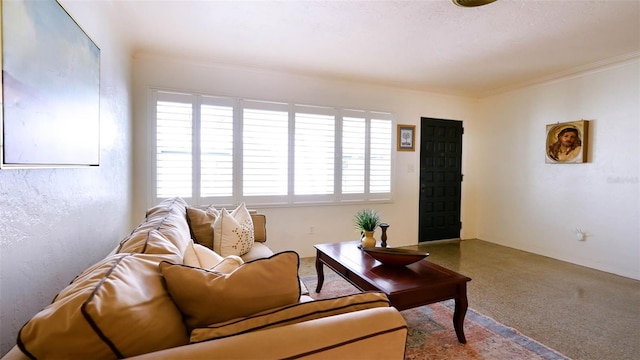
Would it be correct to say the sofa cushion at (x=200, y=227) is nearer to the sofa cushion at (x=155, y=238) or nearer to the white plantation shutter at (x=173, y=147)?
the sofa cushion at (x=155, y=238)

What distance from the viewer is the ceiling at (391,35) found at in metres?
2.22

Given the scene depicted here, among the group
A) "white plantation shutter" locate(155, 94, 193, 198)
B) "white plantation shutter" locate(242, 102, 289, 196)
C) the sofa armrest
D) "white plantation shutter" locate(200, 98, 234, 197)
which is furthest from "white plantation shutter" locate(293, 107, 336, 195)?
the sofa armrest

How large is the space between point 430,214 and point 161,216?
4086 millimetres

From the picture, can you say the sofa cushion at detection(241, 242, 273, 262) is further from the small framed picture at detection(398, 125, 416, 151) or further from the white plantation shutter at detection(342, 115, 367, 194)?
the small framed picture at detection(398, 125, 416, 151)

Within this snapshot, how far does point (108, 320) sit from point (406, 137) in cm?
431

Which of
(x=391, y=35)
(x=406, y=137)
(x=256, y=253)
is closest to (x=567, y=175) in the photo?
(x=406, y=137)

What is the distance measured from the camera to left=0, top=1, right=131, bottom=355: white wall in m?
1.00

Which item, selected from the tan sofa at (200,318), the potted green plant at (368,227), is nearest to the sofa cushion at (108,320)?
the tan sofa at (200,318)

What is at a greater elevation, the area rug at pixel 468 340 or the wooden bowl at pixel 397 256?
the wooden bowl at pixel 397 256

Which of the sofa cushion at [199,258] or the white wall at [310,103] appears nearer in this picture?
the sofa cushion at [199,258]

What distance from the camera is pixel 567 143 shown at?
12.2ft

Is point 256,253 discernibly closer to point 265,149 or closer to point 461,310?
point 461,310

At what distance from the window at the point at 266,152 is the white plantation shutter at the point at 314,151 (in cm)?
1

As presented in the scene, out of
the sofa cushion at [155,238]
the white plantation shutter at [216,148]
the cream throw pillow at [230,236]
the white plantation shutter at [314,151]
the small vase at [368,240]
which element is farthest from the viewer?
the white plantation shutter at [314,151]
